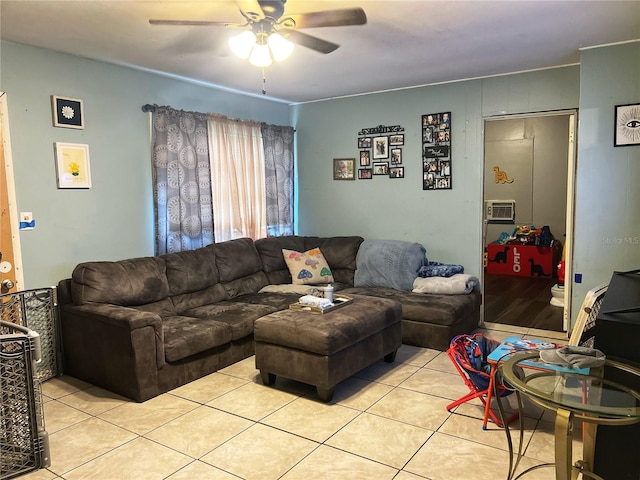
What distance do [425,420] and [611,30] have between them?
116 inches

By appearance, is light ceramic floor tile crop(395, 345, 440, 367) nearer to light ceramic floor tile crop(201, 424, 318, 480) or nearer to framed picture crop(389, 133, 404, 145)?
light ceramic floor tile crop(201, 424, 318, 480)

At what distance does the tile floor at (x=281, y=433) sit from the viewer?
7.84ft

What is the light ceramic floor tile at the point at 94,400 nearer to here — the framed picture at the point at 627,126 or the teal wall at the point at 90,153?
the teal wall at the point at 90,153

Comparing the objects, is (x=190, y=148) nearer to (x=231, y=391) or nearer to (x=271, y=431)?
(x=231, y=391)

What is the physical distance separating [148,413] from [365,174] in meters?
3.49

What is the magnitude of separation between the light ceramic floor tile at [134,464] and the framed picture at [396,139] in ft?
12.5

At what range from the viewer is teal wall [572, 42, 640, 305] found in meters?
3.66

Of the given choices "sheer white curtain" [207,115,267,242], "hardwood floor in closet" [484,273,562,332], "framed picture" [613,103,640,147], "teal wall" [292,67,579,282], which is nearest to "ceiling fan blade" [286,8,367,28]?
"framed picture" [613,103,640,147]

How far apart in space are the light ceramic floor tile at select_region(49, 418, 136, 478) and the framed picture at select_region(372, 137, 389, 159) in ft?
12.4

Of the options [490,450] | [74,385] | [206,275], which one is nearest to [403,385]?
[490,450]

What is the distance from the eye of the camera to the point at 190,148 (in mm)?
4609

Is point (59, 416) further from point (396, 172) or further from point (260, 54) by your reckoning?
point (396, 172)

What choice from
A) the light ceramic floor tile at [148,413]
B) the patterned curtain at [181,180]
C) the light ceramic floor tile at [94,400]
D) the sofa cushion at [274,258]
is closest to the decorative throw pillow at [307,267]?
the sofa cushion at [274,258]

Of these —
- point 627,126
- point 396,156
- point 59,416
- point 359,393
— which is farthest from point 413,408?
point 396,156
